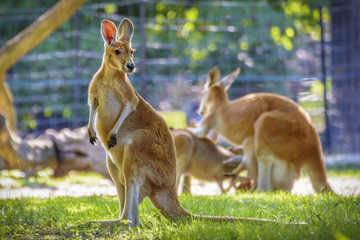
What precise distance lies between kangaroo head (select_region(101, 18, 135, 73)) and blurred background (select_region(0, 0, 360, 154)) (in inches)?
235

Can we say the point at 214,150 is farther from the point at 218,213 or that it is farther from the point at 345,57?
the point at 345,57

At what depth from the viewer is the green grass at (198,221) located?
11.0ft

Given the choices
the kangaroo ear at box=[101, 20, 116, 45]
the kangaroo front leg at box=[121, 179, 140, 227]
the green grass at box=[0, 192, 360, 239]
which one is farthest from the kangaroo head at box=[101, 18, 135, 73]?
the green grass at box=[0, 192, 360, 239]

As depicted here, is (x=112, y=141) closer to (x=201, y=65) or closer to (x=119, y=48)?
(x=119, y=48)

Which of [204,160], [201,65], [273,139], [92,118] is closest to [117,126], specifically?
[92,118]

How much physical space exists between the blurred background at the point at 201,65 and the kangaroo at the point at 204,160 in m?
3.31

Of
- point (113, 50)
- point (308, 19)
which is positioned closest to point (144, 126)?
point (113, 50)

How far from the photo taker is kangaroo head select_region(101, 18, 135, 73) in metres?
3.86

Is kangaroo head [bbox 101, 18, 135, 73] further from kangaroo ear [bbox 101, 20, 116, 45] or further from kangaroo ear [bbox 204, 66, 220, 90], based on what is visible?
kangaroo ear [bbox 204, 66, 220, 90]

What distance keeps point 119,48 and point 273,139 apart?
9.89ft

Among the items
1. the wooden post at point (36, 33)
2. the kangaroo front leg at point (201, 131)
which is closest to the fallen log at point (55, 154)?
the wooden post at point (36, 33)

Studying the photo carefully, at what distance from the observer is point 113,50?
3.92 meters

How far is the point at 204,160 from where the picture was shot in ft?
23.0

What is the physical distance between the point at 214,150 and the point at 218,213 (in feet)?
9.33
